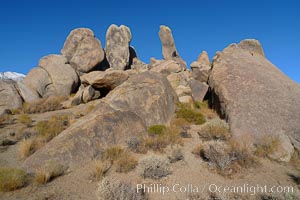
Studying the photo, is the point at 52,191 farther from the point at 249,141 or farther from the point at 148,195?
the point at 249,141

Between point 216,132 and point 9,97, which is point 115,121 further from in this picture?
point 9,97

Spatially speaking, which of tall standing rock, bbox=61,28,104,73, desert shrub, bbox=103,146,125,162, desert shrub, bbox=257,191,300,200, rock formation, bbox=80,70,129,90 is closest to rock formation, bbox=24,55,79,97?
tall standing rock, bbox=61,28,104,73

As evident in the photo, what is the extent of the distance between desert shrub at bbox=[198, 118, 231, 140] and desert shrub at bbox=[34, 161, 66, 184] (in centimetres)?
599

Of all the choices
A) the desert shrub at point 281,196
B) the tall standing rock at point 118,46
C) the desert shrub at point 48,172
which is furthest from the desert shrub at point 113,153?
the tall standing rock at point 118,46

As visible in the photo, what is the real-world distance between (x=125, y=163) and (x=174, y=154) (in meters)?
1.80

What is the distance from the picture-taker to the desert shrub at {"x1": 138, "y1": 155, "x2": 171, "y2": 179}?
22.5ft

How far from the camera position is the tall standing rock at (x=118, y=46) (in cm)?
3722

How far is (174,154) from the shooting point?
824cm

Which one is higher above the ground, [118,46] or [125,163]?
[118,46]

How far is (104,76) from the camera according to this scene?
18750mm

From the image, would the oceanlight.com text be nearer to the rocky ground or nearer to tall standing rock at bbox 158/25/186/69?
the rocky ground

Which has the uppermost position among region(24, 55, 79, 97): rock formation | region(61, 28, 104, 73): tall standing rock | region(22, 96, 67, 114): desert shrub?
region(61, 28, 104, 73): tall standing rock

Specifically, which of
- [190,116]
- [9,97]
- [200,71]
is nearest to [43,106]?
[9,97]

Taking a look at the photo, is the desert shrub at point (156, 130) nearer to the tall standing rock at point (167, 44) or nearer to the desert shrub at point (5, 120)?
the desert shrub at point (5, 120)
